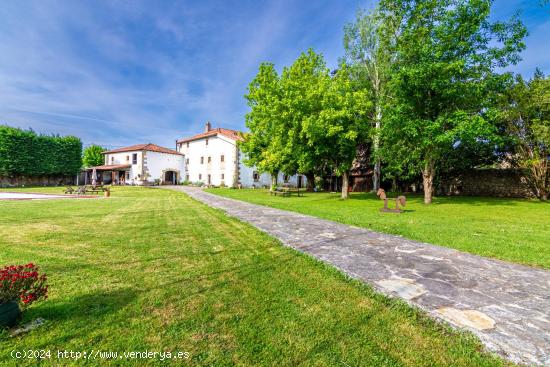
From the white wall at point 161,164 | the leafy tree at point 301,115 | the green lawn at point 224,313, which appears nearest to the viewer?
the green lawn at point 224,313

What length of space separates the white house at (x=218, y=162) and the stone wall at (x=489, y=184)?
20.9m

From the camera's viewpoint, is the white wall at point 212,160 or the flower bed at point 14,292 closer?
the flower bed at point 14,292

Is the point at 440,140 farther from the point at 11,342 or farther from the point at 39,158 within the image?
the point at 39,158

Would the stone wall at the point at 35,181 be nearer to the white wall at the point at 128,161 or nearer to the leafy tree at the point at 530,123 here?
the white wall at the point at 128,161

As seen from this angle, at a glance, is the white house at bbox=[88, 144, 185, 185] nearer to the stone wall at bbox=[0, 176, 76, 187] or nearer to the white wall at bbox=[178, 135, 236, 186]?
the white wall at bbox=[178, 135, 236, 186]

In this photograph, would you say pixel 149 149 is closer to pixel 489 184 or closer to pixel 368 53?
pixel 368 53

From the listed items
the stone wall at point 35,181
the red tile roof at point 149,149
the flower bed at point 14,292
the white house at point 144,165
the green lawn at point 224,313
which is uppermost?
the red tile roof at point 149,149

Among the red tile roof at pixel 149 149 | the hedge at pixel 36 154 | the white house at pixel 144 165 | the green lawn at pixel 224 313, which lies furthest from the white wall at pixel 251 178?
the green lawn at pixel 224 313

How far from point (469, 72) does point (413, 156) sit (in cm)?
575

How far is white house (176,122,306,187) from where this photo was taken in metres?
36.4

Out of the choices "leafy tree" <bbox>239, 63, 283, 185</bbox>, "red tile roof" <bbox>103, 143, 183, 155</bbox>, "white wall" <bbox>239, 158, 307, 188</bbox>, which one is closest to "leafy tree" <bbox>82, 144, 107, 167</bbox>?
"red tile roof" <bbox>103, 143, 183, 155</bbox>

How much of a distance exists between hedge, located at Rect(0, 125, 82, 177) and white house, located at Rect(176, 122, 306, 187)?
16.0 metres

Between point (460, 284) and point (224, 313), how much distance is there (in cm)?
336

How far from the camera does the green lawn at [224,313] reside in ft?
7.44
